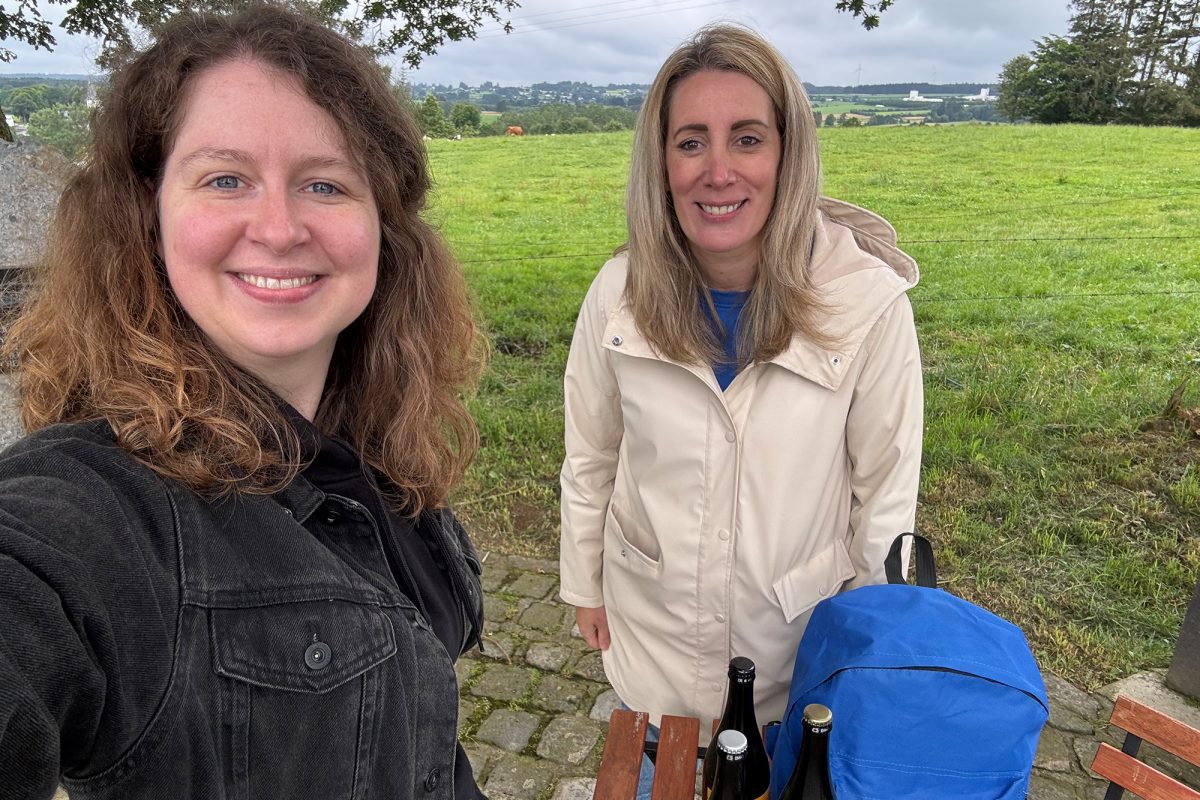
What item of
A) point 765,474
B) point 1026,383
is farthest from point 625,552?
point 1026,383

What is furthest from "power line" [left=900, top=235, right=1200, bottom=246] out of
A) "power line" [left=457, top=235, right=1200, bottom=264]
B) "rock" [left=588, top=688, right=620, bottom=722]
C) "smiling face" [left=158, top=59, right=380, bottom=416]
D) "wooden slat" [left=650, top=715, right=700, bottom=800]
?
"smiling face" [left=158, top=59, right=380, bottom=416]

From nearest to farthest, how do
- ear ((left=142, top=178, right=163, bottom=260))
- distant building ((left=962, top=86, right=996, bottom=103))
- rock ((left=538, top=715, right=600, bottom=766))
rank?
1. ear ((left=142, top=178, right=163, bottom=260))
2. rock ((left=538, top=715, right=600, bottom=766))
3. distant building ((left=962, top=86, right=996, bottom=103))

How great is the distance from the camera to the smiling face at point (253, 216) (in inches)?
47.0

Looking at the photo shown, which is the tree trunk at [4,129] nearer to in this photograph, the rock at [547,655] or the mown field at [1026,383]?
the mown field at [1026,383]

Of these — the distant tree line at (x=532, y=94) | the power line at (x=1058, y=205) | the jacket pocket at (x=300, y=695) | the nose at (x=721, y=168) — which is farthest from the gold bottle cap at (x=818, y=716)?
the power line at (x=1058, y=205)

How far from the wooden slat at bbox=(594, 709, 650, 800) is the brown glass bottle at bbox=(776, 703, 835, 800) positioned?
50cm

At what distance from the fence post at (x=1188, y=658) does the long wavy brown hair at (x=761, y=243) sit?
8.14ft

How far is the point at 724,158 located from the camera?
6.74 feet

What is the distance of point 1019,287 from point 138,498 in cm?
946

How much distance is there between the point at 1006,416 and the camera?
5516 millimetres

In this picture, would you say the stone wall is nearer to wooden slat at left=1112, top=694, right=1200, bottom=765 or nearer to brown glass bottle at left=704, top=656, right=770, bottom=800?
brown glass bottle at left=704, top=656, right=770, bottom=800

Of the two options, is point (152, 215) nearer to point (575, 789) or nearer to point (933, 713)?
point (933, 713)

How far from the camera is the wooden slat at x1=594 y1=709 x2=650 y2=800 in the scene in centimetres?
193

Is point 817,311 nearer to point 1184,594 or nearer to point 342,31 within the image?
point 342,31
